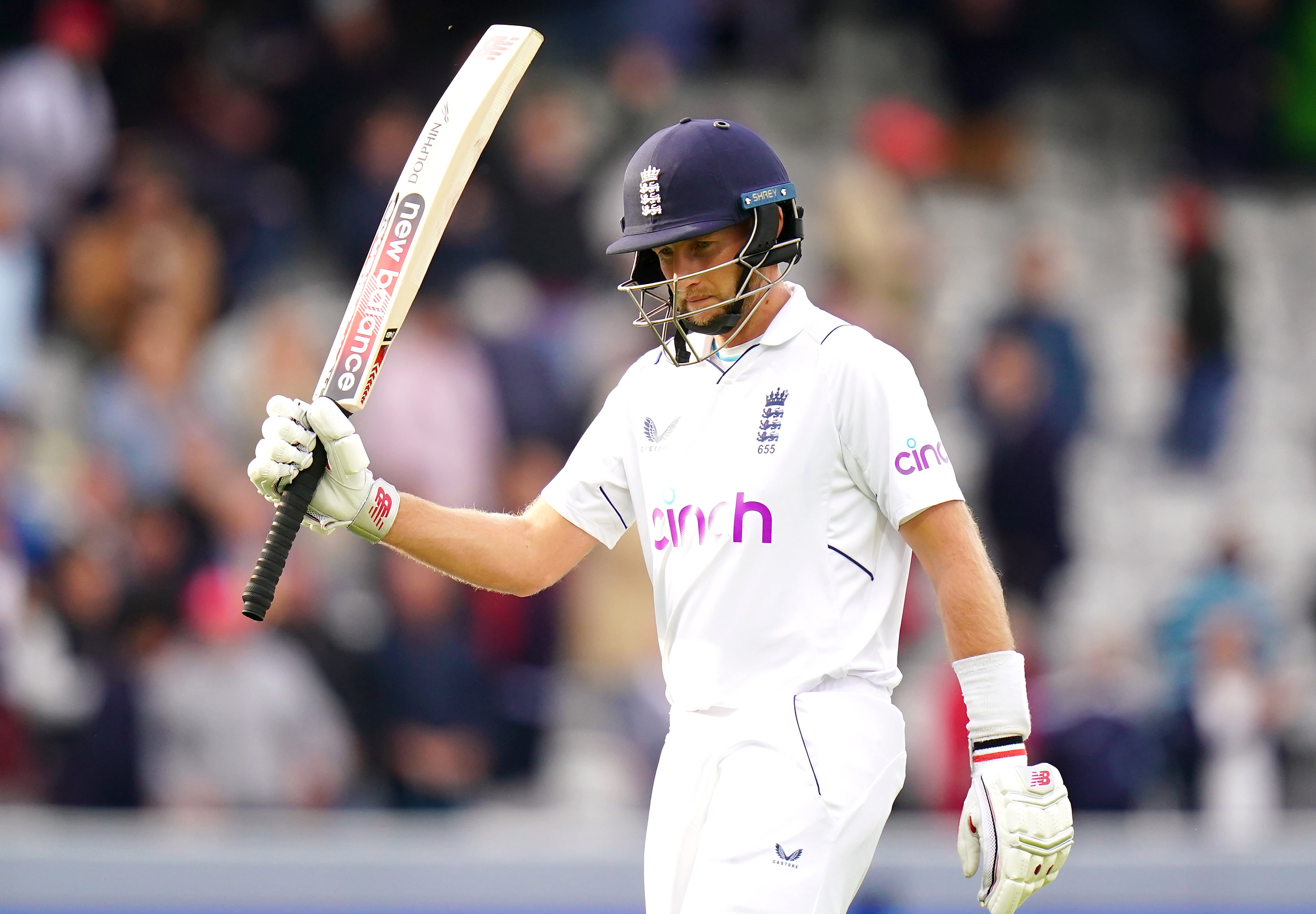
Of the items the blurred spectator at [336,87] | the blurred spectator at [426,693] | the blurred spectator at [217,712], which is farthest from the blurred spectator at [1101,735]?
the blurred spectator at [336,87]

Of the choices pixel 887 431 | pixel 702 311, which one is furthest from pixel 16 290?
pixel 887 431

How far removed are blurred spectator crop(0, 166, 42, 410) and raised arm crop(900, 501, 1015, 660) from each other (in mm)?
6415

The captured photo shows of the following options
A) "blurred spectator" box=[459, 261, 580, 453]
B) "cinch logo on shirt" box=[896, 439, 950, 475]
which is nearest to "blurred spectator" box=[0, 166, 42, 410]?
"blurred spectator" box=[459, 261, 580, 453]

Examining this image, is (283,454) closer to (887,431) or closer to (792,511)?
(792,511)

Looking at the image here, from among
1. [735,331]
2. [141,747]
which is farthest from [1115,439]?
[735,331]

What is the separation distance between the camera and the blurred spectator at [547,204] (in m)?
10.0

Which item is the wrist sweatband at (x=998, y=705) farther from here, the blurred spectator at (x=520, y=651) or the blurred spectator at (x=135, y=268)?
the blurred spectator at (x=135, y=268)

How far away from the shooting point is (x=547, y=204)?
10070 millimetres

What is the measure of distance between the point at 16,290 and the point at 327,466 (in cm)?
579

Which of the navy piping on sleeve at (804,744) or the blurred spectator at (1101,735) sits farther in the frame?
the blurred spectator at (1101,735)

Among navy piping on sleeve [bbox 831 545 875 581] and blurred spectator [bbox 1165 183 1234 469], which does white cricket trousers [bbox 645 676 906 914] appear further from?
blurred spectator [bbox 1165 183 1234 469]

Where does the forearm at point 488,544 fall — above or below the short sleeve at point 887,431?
below

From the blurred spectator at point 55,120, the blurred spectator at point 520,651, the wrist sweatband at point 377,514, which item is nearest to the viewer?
the wrist sweatband at point 377,514

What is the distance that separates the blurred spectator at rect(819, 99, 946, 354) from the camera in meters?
10.1
